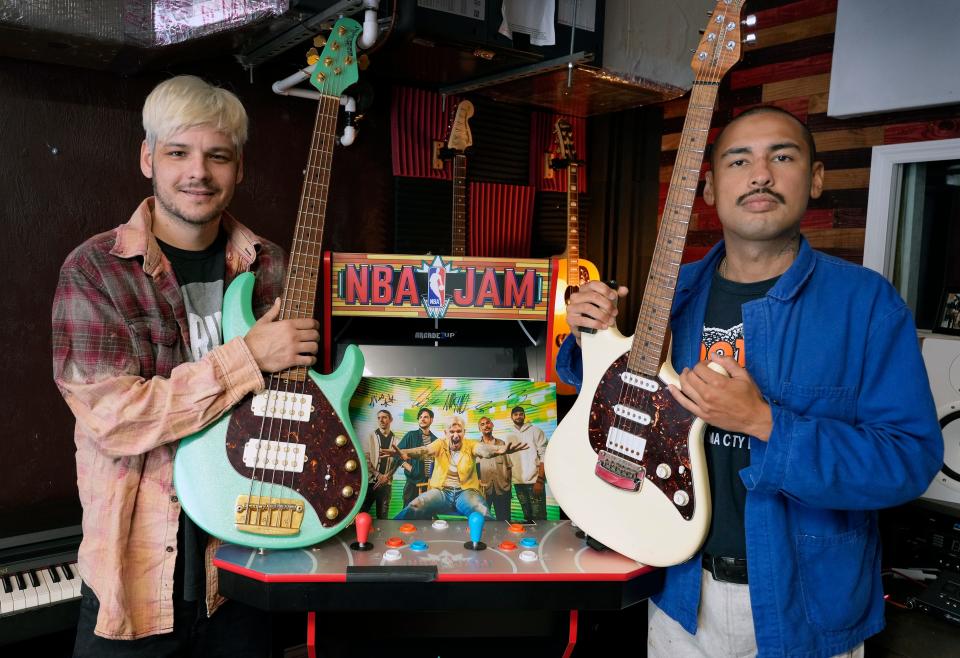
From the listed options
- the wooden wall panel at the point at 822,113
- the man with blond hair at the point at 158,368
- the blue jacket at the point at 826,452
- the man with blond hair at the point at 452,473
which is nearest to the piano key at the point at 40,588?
the man with blond hair at the point at 158,368

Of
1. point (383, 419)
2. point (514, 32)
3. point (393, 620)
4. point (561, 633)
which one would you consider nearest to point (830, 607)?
point (561, 633)

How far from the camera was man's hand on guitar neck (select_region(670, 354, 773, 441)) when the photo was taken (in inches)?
56.4

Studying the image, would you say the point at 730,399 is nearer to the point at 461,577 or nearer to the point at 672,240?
the point at 672,240

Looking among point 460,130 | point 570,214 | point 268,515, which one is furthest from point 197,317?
point 570,214

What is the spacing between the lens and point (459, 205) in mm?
3398

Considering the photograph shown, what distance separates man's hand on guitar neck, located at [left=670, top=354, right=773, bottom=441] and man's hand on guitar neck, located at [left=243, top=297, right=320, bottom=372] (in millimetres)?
845

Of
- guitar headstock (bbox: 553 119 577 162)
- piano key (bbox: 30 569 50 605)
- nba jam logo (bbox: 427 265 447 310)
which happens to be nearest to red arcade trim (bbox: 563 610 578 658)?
nba jam logo (bbox: 427 265 447 310)

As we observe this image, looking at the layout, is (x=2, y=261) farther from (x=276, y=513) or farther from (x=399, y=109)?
(x=399, y=109)

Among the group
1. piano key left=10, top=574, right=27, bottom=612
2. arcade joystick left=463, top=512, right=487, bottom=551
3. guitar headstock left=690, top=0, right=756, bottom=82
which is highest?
guitar headstock left=690, top=0, right=756, bottom=82

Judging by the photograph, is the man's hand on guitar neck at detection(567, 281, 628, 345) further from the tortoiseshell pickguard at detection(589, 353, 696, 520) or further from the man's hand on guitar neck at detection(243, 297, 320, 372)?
the man's hand on guitar neck at detection(243, 297, 320, 372)

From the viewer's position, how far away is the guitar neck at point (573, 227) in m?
3.65

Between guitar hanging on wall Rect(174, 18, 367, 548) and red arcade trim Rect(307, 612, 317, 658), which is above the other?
guitar hanging on wall Rect(174, 18, 367, 548)

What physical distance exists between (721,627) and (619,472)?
0.39 meters

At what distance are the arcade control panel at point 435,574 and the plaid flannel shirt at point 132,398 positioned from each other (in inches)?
9.8
